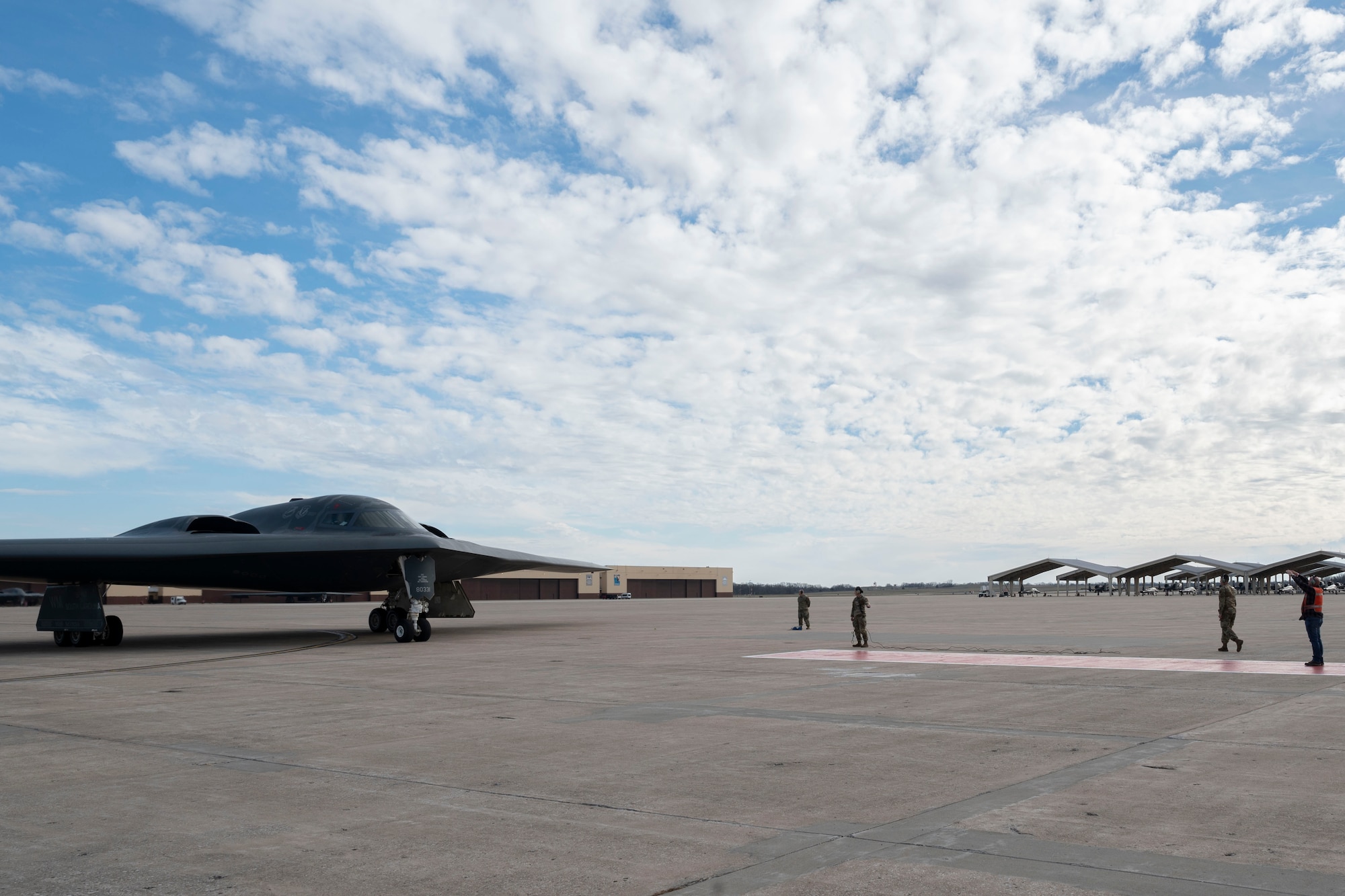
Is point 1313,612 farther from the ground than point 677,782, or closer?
farther from the ground

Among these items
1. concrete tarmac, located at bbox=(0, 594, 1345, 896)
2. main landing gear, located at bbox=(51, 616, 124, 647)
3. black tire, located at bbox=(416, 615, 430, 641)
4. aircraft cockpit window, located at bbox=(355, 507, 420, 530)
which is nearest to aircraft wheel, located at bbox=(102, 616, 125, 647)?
main landing gear, located at bbox=(51, 616, 124, 647)

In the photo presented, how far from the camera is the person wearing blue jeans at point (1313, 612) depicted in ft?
47.8

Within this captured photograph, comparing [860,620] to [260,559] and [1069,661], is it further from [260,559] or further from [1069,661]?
[260,559]

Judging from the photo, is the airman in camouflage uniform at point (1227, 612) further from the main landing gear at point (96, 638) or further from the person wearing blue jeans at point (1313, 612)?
the main landing gear at point (96, 638)

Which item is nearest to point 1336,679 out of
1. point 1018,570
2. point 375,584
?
point 375,584

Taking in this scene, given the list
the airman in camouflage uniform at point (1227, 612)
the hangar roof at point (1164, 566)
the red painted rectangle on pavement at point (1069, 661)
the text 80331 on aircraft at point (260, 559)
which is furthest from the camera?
the hangar roof at point (1164, 566)

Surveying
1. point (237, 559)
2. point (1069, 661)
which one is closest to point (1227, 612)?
point (1069, 661)

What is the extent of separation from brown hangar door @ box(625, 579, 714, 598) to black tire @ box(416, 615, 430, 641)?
89530 mm

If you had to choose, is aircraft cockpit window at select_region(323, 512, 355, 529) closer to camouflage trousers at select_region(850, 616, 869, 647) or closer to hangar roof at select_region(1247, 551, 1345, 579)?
camouflage trousers at select_region(850, 616, 869, 647)

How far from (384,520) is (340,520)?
42.2 inches

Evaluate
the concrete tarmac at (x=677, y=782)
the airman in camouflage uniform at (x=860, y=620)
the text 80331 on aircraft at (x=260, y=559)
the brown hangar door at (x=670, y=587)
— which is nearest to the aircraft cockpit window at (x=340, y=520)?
the text 80331 on aircraft at (x=260, y=559)

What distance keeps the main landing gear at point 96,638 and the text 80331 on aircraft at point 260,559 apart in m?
0.03

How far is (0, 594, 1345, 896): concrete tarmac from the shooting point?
15.8 ft

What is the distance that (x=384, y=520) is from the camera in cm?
2284
